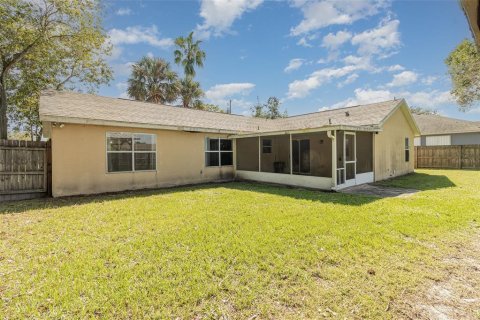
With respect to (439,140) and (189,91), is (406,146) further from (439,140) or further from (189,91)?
(189,91)

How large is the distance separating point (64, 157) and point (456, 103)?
82.6ft

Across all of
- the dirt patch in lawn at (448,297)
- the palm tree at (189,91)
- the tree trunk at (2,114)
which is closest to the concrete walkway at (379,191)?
the dirt patch in lawn at (448,297)

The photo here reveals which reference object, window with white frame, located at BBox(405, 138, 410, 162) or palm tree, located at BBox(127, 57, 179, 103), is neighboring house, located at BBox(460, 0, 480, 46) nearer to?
window with white frame, located at BBox(405, 138, 410, 162)

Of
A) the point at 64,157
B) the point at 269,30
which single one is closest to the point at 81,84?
the point at 64,157

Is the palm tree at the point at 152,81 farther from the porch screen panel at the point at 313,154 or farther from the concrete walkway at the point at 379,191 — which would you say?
the concrete walkway at the point at 379,191

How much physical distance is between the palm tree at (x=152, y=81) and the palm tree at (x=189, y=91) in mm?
1678

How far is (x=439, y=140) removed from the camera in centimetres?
2209

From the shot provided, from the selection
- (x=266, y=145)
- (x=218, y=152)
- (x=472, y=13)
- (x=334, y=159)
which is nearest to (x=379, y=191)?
(x=334, y=159)

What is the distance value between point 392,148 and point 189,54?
2144 centimetres

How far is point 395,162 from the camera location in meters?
13.7

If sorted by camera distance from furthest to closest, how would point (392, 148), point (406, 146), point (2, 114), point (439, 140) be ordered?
point (439, 140) < point (406, 146) < point (392, 148) < point (2, 114)

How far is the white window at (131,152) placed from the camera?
31.4ft

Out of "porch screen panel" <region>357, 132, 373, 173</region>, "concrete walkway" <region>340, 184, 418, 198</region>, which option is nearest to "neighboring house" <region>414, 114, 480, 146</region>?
"porch screen panel" <region>357, 132, 373, 173</region>

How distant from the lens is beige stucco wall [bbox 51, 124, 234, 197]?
8516 mm
